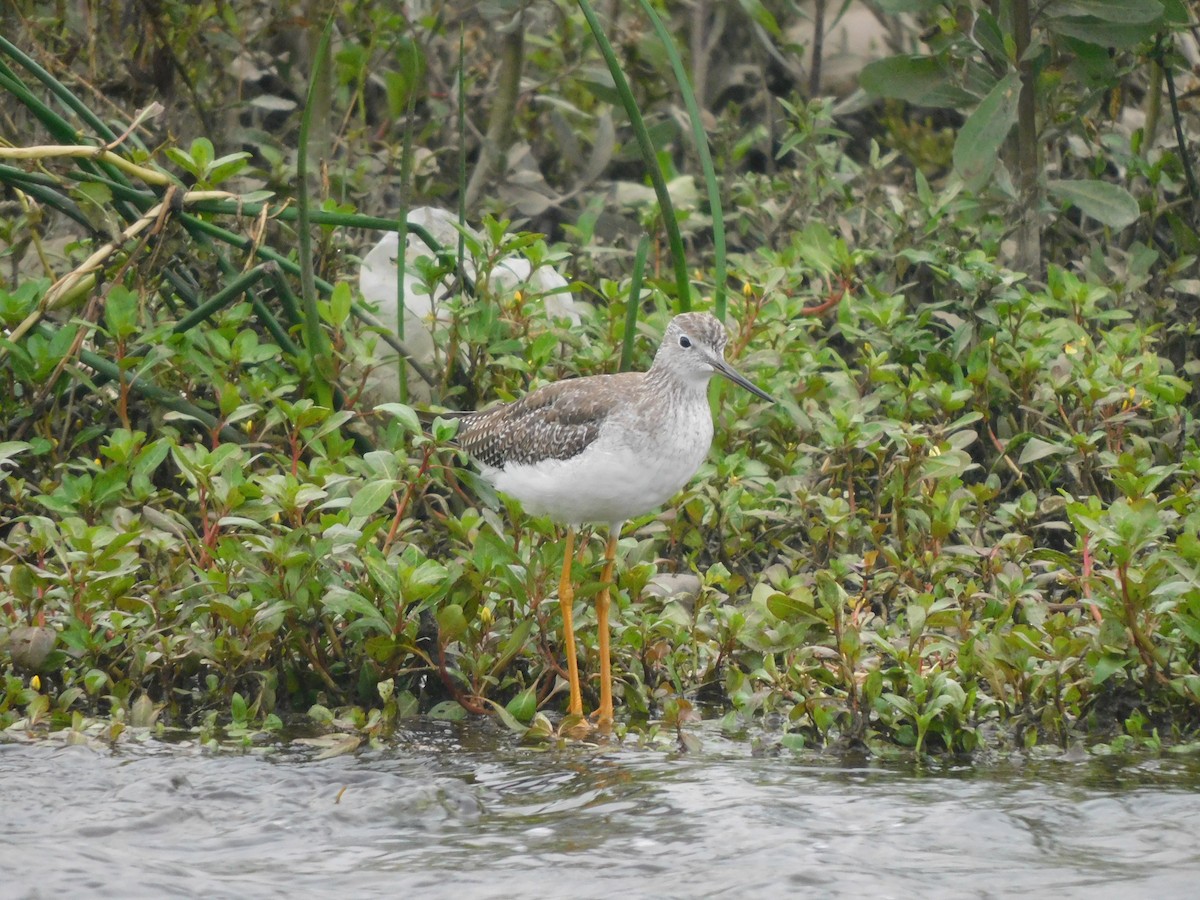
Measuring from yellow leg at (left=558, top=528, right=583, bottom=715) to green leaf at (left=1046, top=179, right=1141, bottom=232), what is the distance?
3.08m

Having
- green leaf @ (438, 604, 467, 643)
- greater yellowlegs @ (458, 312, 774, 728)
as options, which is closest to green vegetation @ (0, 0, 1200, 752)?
green leaf @ (438, 604, 467, 643)

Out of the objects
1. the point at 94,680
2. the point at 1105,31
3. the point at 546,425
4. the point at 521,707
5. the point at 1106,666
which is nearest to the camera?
the point at 1106,666

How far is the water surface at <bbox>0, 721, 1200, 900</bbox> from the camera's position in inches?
147

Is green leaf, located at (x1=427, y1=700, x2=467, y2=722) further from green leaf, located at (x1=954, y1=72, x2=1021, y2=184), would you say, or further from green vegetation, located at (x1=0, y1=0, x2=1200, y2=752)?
green leaf, located at (x1=954, y1=72, x2=1021, y2=184)

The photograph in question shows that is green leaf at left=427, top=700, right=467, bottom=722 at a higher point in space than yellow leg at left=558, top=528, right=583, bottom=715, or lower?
lower

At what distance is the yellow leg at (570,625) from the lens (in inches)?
195

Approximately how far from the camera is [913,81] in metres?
7.43

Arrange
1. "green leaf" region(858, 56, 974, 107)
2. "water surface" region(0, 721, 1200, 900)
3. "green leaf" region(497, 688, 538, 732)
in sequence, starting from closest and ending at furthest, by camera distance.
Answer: "water surface" region(0, 721, 1200, 900) < "green leaf" region(497, 688, 538, 732) < "green leaf" region(858, 56, 974, 107)

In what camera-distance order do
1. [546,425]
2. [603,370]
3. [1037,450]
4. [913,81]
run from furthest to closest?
[913,81], [603,370], [1037,450], [546,425]

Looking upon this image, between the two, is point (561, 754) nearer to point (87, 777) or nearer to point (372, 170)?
point (87, 777)

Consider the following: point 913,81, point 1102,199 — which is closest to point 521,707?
point 1102,199

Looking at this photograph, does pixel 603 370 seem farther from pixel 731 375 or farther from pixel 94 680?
pixel 94 680

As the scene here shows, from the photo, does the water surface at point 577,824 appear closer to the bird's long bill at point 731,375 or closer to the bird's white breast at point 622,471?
the bird's white breast at point 622,471

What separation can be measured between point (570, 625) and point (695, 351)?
1.07 m
